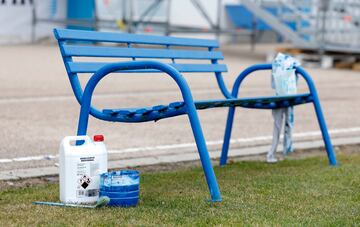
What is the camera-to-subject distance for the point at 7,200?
17.5 feet

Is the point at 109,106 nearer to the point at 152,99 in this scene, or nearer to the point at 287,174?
the point at 152,99

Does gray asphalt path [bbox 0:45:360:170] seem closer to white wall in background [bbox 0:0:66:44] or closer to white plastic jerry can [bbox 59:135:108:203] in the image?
white plastic jerry can [bbox 59:135:108:203]

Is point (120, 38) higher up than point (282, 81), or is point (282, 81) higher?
point (120, 38)

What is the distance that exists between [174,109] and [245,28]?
66.0 ft

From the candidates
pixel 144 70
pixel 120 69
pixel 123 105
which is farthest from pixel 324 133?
pixel 123 105

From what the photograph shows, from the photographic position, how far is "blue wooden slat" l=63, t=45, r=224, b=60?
5.98m

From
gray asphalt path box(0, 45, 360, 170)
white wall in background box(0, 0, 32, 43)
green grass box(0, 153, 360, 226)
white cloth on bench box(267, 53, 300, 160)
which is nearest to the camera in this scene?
green grass box(0, 153, 360, 226)

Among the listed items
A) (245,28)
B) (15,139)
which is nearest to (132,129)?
(15,139)

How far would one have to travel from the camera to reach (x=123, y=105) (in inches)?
417

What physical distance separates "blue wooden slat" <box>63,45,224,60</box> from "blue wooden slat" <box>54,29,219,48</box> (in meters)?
0.07

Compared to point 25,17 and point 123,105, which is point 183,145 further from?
point 25,17

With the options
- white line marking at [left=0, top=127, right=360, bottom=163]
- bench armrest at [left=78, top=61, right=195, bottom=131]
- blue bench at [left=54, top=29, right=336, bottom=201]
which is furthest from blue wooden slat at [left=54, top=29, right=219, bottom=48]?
white line marking at [left=0, top=127, right=360, bottom=163]

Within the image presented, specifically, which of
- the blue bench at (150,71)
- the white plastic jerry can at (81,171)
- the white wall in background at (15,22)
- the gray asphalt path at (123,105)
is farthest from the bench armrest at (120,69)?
the white wall in background at (15,22)

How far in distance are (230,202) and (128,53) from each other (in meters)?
1.61
